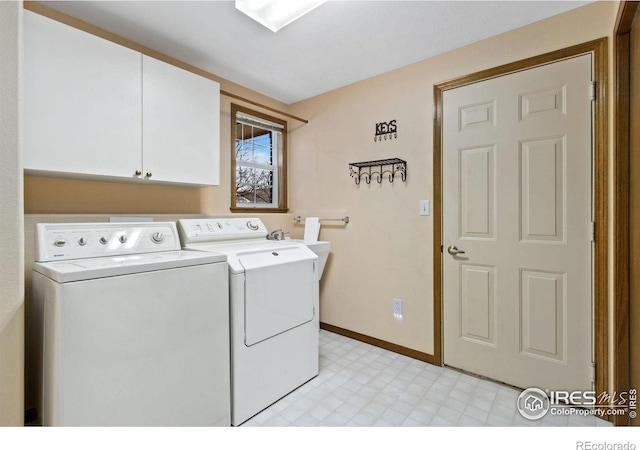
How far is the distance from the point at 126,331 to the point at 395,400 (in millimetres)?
1562

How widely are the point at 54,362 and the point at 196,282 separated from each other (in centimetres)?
59

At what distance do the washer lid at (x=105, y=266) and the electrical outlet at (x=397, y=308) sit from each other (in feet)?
5.21

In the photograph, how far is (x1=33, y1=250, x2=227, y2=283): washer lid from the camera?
1180mm

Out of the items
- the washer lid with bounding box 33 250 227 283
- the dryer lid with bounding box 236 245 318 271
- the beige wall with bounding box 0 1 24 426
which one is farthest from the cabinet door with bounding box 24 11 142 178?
the dryer lid with bounding box 236 245 318 271

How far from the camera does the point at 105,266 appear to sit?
1.27 metres

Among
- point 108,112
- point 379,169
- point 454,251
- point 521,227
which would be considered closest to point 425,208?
point 454,251

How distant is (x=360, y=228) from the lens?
2.79 m

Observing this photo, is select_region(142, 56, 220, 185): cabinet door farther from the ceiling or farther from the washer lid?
the washer lid

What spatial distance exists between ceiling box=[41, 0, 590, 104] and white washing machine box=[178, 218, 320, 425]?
1.28 m

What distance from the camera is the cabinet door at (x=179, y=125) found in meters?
1.95

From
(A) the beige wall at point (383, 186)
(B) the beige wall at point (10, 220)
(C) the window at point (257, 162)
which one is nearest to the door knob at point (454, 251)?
(A) the beige wall at point (383, 186)

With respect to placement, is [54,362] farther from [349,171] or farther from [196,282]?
[349,171]

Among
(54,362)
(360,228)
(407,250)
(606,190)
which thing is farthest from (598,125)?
(54,362)

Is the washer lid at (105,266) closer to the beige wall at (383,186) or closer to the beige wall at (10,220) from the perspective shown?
the beige wall at (10,220)
